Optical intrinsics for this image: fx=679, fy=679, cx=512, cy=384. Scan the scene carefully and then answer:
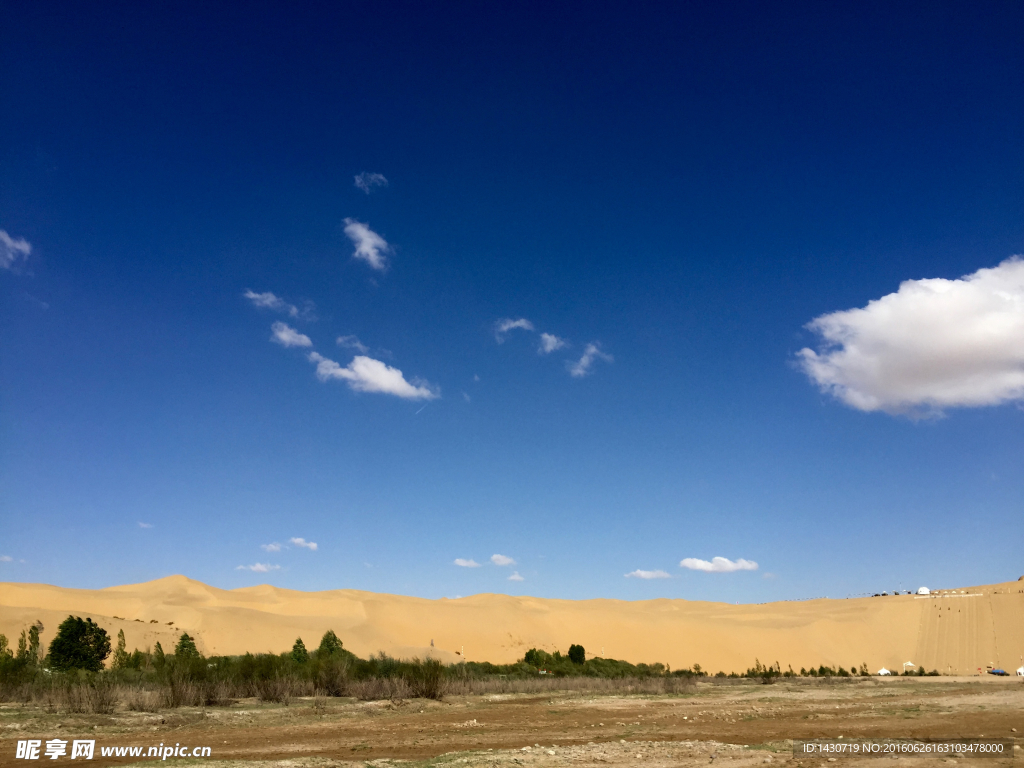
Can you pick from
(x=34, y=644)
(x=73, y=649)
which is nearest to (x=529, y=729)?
(x=73, y=649)

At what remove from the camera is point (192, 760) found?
37.3 feet

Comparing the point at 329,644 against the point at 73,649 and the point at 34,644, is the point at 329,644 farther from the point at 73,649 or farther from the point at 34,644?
the point at 34,644

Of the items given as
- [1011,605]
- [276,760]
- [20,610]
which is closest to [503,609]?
[20,610]

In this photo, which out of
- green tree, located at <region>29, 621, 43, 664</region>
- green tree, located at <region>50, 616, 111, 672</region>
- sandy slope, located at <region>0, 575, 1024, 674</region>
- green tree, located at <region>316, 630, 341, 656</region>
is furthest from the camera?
sandy slope, located at <region>0, 575, 1024, 674</region>

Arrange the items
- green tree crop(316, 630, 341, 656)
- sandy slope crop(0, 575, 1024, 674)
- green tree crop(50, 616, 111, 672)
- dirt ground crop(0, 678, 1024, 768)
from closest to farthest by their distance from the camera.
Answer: dirt ground crop(0, 678, 1024, 768) < green tree crop(50, 616, 111, 672) < green tree crop(316, 630, 341, 656) < sandy slope crop(0, 575, 1024, 674)

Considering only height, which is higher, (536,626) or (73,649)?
(73,649)

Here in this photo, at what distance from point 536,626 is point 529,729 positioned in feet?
185

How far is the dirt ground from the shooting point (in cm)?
1152

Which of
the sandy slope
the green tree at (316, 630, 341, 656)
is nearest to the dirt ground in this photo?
the green tree at (316, 630, 341, 656)

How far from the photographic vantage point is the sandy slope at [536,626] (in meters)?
58.2

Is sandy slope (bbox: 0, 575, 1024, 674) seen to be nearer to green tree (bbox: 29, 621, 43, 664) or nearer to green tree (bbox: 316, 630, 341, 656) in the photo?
green tree (bbox: 29, 621, 43, 664)

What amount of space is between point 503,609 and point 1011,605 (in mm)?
53099

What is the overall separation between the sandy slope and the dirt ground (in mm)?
37288

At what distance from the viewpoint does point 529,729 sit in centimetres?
1622
